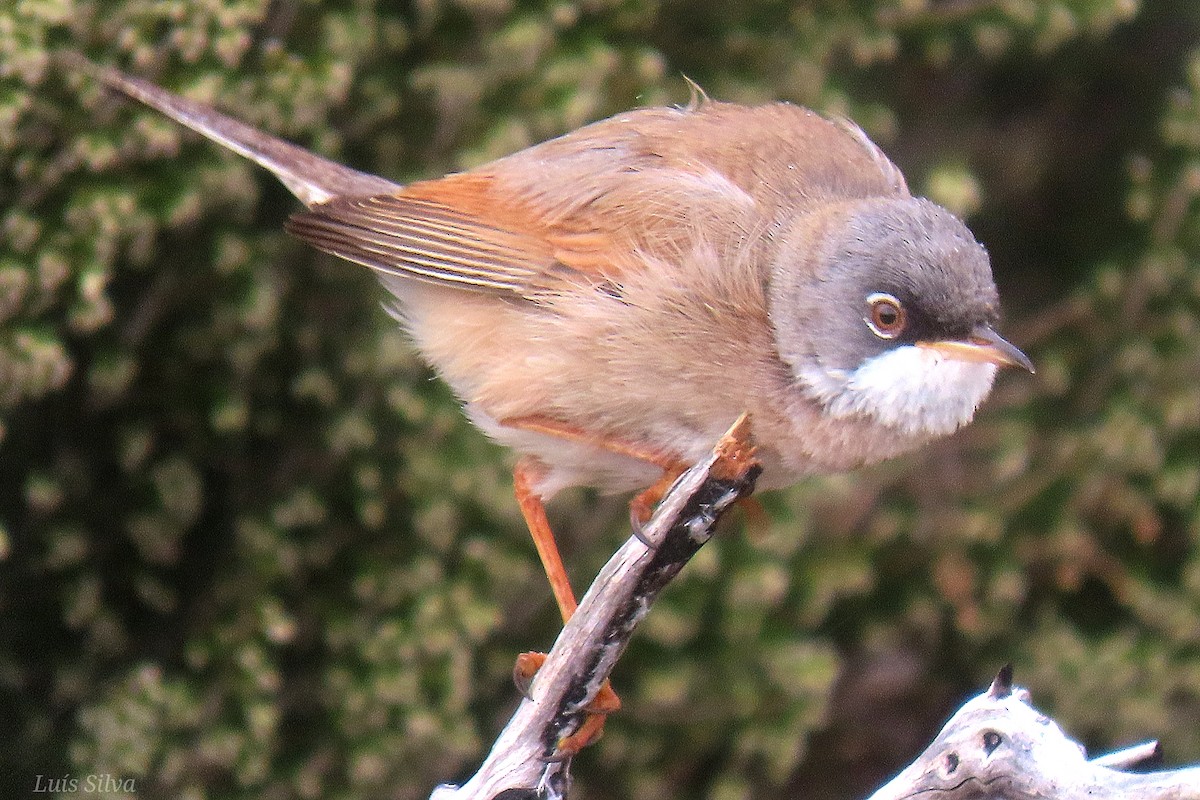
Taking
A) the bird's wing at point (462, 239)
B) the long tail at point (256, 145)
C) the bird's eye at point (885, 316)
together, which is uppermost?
the long tail at point (256, 145)

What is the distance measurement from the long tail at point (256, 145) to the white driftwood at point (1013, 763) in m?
1.88

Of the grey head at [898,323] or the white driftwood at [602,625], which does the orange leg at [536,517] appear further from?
the grey head at [898,323]

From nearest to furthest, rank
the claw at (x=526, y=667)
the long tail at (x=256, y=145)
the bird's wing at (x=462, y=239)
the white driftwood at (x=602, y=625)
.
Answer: the white driftwood at (x=602, y=625) < the claw at (x=526, y=667) < the bird's wing at (x=462, y=239) < the long tail at (x=256, y=145)

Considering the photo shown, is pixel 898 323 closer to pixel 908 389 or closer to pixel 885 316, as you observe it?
pixel 885 316

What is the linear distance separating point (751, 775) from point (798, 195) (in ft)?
8.56

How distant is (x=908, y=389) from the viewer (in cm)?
265

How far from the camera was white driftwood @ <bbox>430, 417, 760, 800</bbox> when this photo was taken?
95.2 inches

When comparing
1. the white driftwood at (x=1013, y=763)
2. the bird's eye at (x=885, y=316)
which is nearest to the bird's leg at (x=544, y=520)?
the bird's eye at (x=885, y=316)

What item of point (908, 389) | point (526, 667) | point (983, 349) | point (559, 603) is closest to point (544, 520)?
point (559, 603)

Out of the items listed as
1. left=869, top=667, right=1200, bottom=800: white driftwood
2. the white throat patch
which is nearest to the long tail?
the white throat patch

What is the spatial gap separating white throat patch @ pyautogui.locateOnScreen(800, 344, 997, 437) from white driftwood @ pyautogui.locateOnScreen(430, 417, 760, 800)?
21 cm

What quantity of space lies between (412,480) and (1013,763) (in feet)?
7.30

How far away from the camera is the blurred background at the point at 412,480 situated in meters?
3.58

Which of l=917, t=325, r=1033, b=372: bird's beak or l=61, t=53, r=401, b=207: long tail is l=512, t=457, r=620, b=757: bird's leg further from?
l=917, t=325, r=1033, b=372: bird's beak
